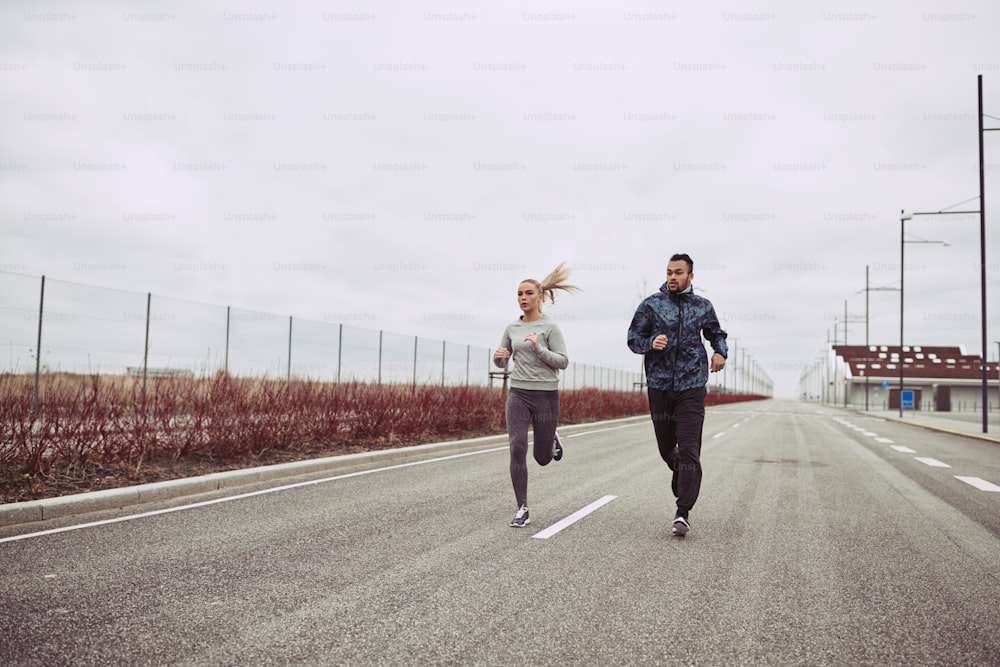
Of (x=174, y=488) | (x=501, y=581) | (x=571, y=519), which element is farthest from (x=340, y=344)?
(x=501, y=581)

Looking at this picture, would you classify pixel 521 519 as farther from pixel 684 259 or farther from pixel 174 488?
pixel 174 488

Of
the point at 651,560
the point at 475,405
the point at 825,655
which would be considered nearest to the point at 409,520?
the point at 651,560

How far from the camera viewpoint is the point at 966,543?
5902mm

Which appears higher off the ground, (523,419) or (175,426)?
(523,419)

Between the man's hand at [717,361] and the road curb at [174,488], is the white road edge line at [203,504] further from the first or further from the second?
the man's hand at [717,361]

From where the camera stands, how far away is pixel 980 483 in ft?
33.2

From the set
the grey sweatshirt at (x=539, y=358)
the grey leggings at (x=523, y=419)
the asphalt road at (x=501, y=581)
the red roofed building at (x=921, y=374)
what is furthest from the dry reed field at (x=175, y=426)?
the red roofed building at (x=921, y=374)

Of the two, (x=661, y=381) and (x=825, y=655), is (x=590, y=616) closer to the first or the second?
(x=825, y=655)

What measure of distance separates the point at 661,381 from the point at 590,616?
2659 mm

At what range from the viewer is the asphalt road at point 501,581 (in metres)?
3.35

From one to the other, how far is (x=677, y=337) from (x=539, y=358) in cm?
118

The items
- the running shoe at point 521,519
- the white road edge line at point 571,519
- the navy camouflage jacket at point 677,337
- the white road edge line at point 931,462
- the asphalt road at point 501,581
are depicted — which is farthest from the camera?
the white road edge line at point 931,462

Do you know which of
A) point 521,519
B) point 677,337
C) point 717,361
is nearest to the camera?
point 717,361

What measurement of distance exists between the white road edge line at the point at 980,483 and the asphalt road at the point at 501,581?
1.43m
